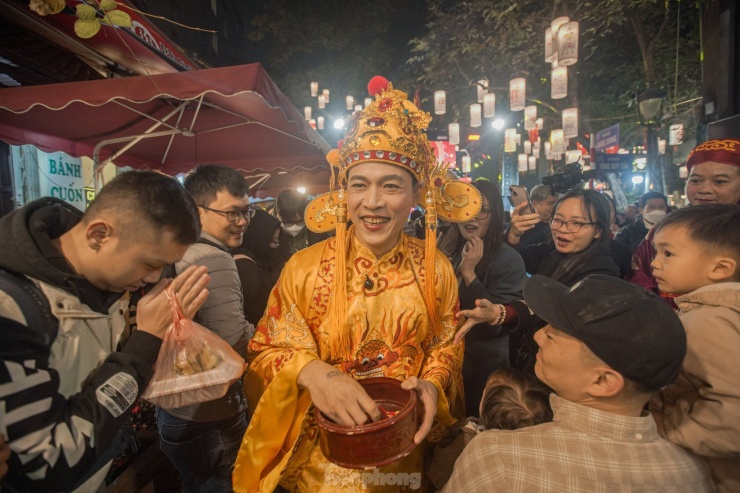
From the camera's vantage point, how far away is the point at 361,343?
201 centimetres

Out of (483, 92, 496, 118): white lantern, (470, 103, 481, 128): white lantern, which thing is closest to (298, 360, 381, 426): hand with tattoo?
(483, 92, 496, 118): white lantern

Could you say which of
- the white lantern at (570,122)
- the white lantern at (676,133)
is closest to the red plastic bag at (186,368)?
the white lantern at (570,122)

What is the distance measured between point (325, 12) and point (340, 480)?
2622 centimetres

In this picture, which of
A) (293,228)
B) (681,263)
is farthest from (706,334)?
(293,228)

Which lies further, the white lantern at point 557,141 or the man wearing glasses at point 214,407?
the white lantern at point 557,141

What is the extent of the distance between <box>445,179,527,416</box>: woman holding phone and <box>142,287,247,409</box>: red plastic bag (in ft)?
6.17

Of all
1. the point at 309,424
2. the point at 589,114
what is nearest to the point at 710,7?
the point at 309,424

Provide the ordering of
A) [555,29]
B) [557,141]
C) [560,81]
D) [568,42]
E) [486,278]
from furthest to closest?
[557,141] < [560,81] < [555,29] < [568,42] < [486,278]

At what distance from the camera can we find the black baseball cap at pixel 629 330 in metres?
1.36

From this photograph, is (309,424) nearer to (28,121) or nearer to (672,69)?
(28,121)

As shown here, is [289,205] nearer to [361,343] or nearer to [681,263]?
[361,343]

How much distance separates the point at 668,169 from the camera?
17.6m

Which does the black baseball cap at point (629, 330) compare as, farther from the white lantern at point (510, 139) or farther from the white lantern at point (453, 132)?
the white lantern at point (510, 139)

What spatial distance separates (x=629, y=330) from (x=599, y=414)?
351 mm
